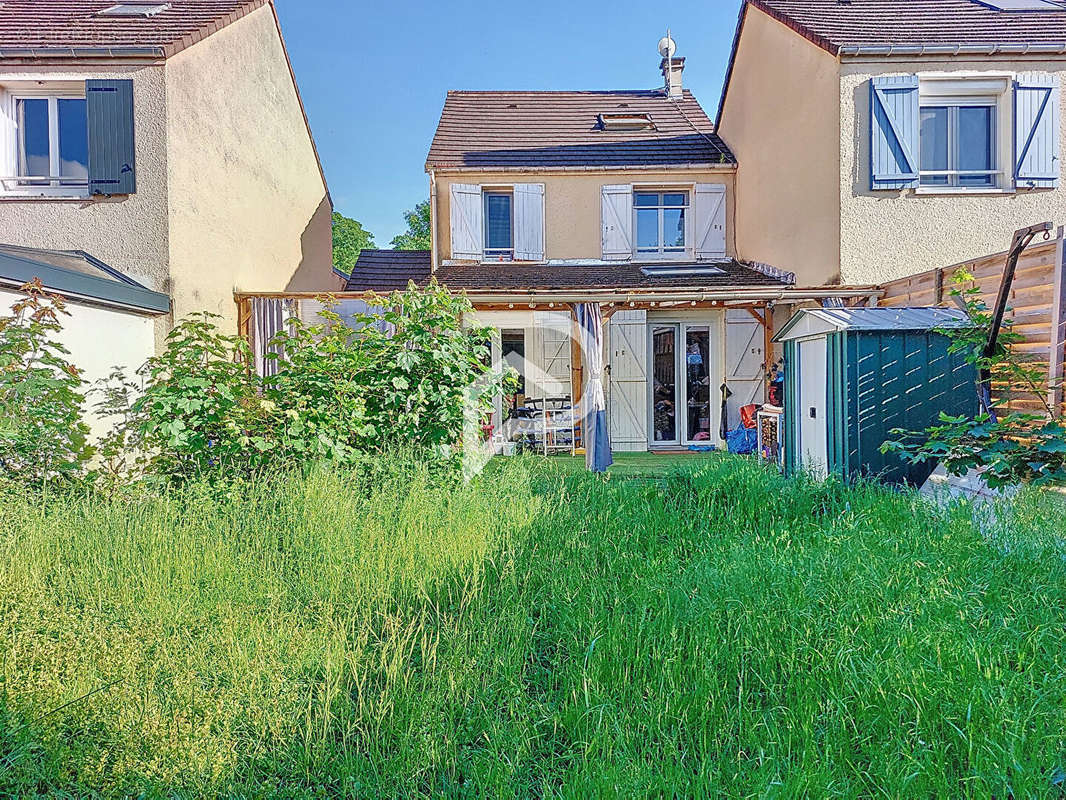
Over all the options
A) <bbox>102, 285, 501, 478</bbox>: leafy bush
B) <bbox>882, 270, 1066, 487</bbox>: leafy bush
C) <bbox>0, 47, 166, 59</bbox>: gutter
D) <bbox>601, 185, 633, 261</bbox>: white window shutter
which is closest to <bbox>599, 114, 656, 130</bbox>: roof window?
<bbox>601, 185, 633, 261</bbox>: white window shutter

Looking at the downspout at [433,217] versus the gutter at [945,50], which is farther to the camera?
the downspout at [433,217]

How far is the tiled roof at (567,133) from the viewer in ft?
40.1

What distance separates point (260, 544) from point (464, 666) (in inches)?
65.3

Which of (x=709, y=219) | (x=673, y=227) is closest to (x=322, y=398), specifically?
(x=673, y=227)

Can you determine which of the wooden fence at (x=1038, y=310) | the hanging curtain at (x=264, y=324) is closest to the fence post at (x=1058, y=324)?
the wooden fence at (x=1038, y=310)

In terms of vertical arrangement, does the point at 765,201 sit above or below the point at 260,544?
above

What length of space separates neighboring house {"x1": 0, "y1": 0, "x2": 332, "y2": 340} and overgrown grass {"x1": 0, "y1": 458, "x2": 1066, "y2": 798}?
4.75 m

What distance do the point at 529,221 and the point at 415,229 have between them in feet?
99.2

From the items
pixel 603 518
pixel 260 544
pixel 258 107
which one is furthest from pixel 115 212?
pixel 603 518

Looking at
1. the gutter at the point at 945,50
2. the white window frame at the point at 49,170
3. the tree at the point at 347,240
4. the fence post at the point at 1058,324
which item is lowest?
the fence post at the point at 1058,324

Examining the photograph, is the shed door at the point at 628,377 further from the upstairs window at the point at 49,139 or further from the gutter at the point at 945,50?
the upstairs window at the point at 49,139

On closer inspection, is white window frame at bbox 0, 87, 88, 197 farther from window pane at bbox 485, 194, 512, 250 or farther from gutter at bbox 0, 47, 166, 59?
window pane at bbox 485, 194, 512, 250

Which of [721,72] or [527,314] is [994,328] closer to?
[527,314]

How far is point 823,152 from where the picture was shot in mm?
8961
